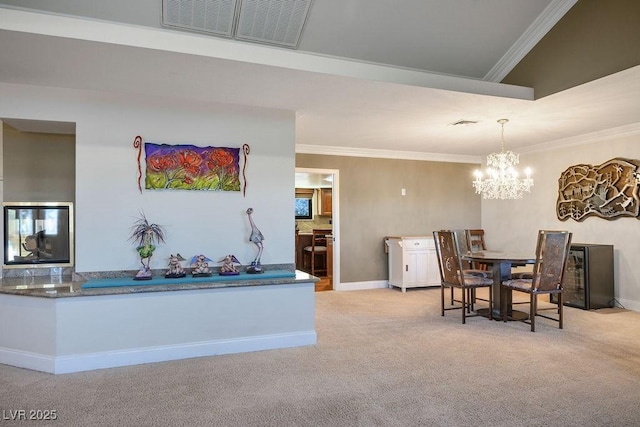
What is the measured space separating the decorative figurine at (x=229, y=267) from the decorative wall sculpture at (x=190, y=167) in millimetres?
649

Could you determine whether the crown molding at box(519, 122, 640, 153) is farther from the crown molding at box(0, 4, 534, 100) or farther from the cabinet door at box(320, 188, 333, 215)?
the cabinet door at box(320, 188, 333, 215)

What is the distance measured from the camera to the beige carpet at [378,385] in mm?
2256

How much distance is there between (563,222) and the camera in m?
5.65

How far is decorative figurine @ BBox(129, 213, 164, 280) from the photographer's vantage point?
3311mm

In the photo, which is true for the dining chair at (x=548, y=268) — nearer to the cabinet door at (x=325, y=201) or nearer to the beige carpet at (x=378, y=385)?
the beige carpet at (x=378, y=385)

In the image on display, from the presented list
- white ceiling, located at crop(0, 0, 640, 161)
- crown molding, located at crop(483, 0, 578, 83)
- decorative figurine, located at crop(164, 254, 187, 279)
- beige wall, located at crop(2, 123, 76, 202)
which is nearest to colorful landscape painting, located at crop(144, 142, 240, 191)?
white ceiling, located at crop(0, 0, 640, 161)

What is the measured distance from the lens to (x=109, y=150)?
340 cm

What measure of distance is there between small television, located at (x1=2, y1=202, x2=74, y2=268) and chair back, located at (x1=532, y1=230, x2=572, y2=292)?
4.48 metres

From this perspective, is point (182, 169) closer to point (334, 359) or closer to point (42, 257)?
point (42, 257)

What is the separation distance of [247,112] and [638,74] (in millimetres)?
3260

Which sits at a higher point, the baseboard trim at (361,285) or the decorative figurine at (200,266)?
the decorative figurine at (200,266)

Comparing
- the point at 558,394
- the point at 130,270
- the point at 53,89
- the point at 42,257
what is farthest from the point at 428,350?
the point at 53,89

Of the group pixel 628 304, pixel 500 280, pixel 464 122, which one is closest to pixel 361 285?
pixel 500 280

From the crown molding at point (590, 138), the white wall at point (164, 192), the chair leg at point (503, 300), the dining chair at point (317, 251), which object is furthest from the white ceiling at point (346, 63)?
the dining chair at point (317, 251)
